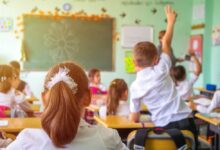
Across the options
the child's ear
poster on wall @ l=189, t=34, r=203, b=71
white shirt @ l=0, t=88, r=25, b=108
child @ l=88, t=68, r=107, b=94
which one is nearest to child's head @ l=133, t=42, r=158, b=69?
the child's ear

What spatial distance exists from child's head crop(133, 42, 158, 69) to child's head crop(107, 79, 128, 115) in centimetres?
153

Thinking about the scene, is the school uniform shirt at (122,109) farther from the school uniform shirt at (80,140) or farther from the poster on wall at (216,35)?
the poster on wall at (216,35)

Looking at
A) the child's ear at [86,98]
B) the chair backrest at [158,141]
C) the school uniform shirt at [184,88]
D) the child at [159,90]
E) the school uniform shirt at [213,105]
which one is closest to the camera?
the child's ear at [86,98]

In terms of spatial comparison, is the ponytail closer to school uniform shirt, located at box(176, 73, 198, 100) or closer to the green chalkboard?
school uniform shirt, located at box(176, 73, 198, 100)

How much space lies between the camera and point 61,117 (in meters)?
1.56

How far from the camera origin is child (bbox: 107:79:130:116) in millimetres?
4465

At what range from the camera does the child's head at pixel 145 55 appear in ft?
9.73

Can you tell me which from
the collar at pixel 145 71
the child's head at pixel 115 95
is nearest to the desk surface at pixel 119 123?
the collar at pixel 145 71

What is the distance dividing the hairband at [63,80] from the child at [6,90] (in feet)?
8.24

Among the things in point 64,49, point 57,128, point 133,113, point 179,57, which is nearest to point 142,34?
point 179,57

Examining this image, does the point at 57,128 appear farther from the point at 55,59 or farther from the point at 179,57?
the point at 179,57

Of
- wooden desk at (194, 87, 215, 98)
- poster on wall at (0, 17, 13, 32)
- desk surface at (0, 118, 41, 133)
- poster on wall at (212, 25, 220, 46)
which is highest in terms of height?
poster on wall at (0, 17, 13, 32)

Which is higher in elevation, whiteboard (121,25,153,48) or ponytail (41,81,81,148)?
whiteboard (121,25,153,48)

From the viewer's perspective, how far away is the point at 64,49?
7.91 meters
